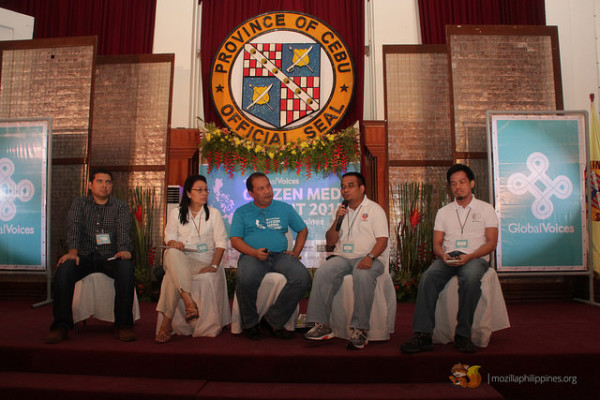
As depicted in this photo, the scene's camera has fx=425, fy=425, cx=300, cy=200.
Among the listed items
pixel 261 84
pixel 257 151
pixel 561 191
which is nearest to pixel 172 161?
pixel 257 151

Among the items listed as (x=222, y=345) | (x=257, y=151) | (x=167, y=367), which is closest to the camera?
(x=167, y=367)

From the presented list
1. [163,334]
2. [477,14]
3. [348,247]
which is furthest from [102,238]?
[477,14]

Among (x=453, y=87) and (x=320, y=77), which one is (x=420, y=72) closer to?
(x=453, y=87)

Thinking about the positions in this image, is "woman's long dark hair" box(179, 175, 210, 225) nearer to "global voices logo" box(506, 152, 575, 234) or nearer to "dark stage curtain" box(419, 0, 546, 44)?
"global voices logo" box(506, 152, 575, 234)

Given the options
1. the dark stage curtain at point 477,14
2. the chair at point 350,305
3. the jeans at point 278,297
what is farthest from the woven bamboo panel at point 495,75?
the jeans at point 278,297

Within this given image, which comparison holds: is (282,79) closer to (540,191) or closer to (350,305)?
(540,191)

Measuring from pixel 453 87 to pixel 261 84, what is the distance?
217cm

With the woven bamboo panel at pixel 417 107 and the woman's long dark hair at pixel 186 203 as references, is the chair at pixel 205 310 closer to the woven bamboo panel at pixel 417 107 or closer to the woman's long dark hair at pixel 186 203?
the woman's long dark hair at pixel 186 203

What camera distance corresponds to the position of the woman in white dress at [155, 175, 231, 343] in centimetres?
268

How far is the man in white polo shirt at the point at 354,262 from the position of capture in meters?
2.53

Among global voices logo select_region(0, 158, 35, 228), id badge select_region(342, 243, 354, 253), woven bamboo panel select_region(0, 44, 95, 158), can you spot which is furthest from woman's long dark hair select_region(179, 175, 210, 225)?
woven bamboo panel select_region(0, 44, 95, 158)

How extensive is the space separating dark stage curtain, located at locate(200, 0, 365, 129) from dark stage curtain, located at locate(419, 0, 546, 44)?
82cm

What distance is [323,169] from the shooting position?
4.62m

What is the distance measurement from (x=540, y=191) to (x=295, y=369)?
9.78 ft
